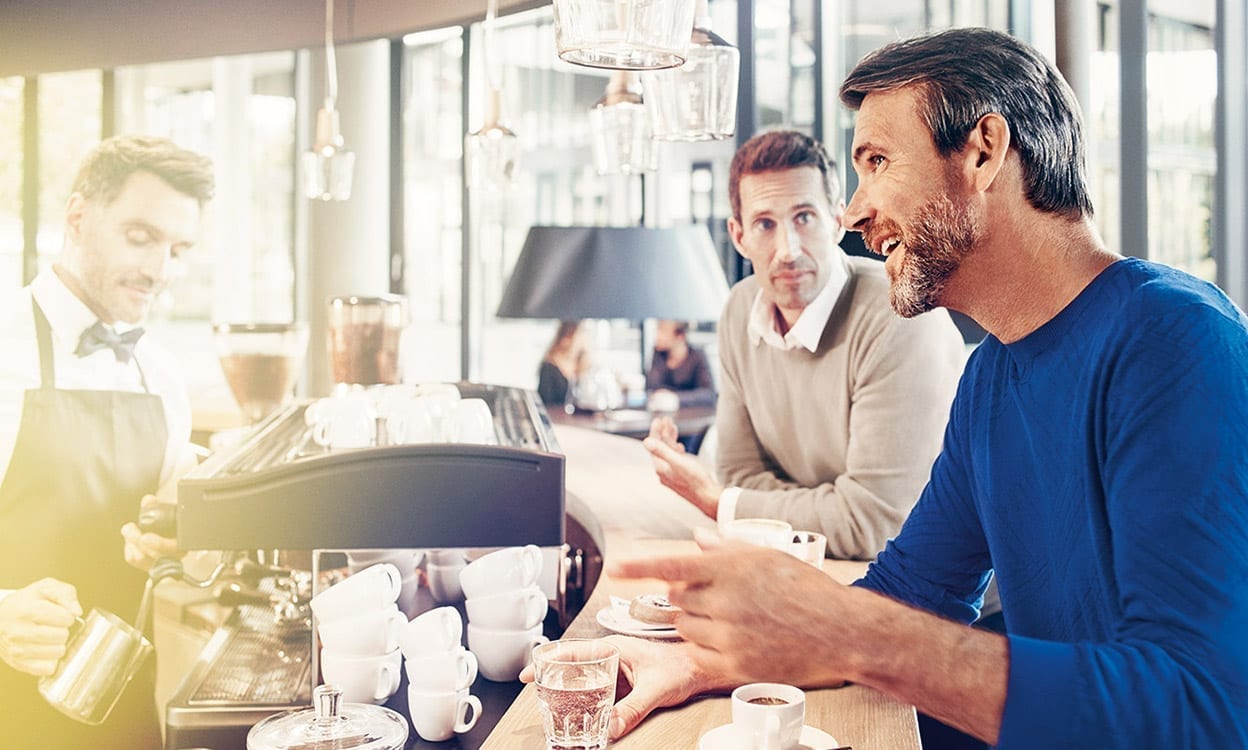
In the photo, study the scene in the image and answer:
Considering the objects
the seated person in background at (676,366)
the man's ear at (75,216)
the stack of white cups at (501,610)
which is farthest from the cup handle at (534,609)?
the seated person in background at (676,366)

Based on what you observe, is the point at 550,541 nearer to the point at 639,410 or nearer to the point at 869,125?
the point at 869,125

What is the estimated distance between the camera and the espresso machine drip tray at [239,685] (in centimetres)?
164

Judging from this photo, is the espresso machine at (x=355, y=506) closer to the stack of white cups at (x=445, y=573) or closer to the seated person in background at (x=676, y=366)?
the stack of white cups at (x=445, y=573)

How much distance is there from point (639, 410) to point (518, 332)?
17.9 ft

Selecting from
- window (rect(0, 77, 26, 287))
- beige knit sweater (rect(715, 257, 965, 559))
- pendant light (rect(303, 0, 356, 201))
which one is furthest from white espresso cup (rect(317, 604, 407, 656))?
pendant light (rect(303, 0, 356, 201))

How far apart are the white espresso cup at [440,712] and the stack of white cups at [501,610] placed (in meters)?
0.19

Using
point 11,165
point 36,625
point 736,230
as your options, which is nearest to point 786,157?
point 736,230

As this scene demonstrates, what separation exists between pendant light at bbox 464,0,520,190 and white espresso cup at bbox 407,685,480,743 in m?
1.87

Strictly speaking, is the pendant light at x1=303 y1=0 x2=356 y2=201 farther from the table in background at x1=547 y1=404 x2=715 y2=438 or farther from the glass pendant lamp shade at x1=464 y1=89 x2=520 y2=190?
the table in background at x1=547 y1=404 x2=715 y2=438

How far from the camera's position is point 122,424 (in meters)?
2.47

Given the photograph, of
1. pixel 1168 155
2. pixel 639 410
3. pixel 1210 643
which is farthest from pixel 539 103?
pixel 1210 643

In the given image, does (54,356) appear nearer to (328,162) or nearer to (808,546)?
(328,162)

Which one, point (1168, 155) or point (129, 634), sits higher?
point (1168, 155)

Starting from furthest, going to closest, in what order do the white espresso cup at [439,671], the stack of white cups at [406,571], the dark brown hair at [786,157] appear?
the dark brown hair at [786,157]
the stack of white cups at [406,571]
the white espresso cup at [439,671]
